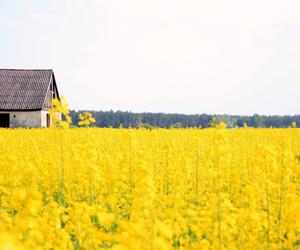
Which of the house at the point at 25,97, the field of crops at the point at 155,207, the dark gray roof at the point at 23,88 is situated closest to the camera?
the field of crops at the point at 155,207

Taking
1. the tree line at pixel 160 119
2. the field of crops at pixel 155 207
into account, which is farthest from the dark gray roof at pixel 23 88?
the tree line at pixel 160 119

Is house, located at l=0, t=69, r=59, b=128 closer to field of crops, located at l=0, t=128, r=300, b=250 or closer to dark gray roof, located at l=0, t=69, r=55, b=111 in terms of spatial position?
dark gray roof, located at l=0, t=69, r=55, b=111

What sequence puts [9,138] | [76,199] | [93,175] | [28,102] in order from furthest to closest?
[28,102], [9,138], [76,199], [93,175]

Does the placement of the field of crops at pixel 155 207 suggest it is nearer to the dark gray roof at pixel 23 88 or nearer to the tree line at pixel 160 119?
the dark gray roof at pixel 23 88

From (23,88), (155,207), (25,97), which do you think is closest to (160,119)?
(23,88)

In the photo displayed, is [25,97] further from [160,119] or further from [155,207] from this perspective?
[160,119]

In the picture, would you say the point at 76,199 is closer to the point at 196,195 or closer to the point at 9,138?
the point at 196,195

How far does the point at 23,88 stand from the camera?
116 ft

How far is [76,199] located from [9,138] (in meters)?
11.3

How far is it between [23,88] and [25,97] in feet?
4.15

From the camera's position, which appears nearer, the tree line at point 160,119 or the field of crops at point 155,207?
the field of crops at point 155,207

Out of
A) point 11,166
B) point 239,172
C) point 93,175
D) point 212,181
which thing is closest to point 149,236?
point 93,175

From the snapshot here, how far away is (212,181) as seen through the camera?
35.1 feet

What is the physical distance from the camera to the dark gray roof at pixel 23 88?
33719mm
